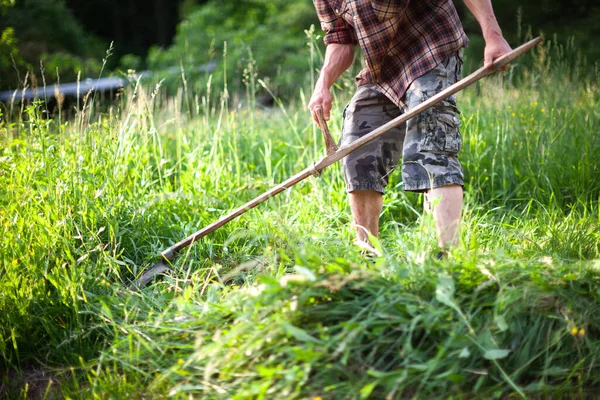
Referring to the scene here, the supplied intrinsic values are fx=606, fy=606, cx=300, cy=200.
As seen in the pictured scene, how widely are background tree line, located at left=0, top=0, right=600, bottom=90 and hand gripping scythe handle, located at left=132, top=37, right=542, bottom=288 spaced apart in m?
4.75

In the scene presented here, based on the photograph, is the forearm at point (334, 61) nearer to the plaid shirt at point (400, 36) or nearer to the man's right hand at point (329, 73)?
the man's right hand at point (329, 73)

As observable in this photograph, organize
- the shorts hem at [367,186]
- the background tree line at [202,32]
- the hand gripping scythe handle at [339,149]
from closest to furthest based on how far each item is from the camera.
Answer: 1. the hand gripping scythe handle at [339,149]
2. the shorts hem at [367,186]
3. the background tree line at [202,32]

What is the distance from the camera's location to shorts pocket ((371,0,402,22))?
2.50 m

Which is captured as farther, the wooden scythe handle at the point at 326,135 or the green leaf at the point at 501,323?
the wooden scythe handle at the point at 326,135

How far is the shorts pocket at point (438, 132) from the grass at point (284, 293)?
283mm

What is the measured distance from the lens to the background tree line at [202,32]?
9.34m

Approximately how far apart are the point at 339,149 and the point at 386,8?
61cm

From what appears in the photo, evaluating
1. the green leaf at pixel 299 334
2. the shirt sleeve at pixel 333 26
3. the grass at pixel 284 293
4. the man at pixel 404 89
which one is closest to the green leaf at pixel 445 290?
the grass at pixel 284 293

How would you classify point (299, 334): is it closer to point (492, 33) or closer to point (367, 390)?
point (367, 390)

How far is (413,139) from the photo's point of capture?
7.94 feet

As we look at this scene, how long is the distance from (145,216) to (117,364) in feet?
3.72

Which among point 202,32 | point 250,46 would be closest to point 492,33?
point 250,46

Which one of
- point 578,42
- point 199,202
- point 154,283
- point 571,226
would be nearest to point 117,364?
point 154,283

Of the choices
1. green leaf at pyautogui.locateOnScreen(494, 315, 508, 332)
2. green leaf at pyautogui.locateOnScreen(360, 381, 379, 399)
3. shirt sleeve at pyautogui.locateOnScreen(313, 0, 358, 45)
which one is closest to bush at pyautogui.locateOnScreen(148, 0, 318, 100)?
shirt sleeve at pyautogui.locateOnScreen(313, 0, 358, 45)
